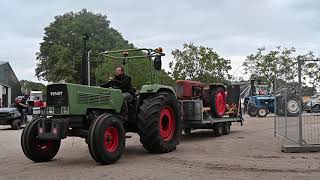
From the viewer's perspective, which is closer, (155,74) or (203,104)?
(155,74)

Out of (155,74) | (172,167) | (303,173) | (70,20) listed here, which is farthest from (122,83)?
(70,20)

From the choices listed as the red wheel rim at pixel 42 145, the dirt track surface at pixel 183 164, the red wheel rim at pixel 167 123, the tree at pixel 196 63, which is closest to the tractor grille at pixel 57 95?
the red wheel rim at pixel 42 145

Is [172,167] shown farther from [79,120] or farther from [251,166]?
[79,120]

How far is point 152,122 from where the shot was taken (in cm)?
1188

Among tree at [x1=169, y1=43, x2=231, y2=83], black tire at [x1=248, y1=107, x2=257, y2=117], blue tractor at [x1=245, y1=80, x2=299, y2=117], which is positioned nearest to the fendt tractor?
blue tractor at [x1=245, y1=80, x2=299, y2=117]

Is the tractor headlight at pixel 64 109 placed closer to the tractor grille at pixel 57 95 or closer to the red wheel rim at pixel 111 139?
the tractor grille at pixel 57 95

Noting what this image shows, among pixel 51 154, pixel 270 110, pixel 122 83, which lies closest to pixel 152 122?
pixel 122 83

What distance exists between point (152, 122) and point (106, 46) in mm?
63188

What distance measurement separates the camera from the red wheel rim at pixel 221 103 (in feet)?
Answer: 56.6

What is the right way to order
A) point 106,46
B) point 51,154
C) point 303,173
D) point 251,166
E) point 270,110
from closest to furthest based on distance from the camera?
1. point 303,173
2. point 251,166
3. point 51,154
4. point 270,110
5. point 106,46

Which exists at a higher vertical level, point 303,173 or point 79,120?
point 79,120

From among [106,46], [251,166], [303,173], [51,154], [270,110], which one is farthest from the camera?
[106,46]

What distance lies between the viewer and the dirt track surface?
9094 millimetres

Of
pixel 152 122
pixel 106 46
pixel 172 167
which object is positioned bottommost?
pixel 172 167
